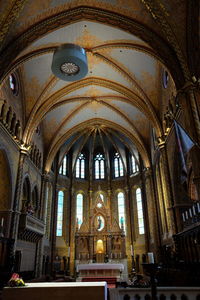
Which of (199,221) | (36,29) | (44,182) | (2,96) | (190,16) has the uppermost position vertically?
(36,29)

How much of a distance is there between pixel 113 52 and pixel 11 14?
7.41 metres

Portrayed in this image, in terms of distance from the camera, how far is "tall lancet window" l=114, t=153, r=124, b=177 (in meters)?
28.8

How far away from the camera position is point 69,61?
10195mm

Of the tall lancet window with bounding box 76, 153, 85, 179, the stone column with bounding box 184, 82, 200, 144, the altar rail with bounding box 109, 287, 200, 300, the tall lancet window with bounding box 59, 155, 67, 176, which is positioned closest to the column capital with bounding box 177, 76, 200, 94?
the stone column with bounding box 184, 82, 200, 144

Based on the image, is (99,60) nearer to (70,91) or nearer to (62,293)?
(70,91)

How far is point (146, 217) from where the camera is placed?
23375 millimetres

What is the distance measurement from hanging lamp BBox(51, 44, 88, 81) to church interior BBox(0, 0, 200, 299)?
0.06 metres

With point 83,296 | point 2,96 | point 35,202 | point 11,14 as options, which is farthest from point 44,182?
point 83,296

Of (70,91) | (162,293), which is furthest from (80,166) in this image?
(162,293)

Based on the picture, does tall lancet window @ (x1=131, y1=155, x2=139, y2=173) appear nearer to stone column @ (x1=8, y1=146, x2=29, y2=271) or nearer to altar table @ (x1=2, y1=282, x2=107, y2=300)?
stone column @ (x1=8, y1=146, x2=29, y2=271)

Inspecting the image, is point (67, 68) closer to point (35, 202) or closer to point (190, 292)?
point (190, 292)

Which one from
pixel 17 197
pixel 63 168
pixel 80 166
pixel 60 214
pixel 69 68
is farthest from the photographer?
pixel 80 166

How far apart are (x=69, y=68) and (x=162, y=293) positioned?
941 cm

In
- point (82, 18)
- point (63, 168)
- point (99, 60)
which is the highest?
point (99, 60)
